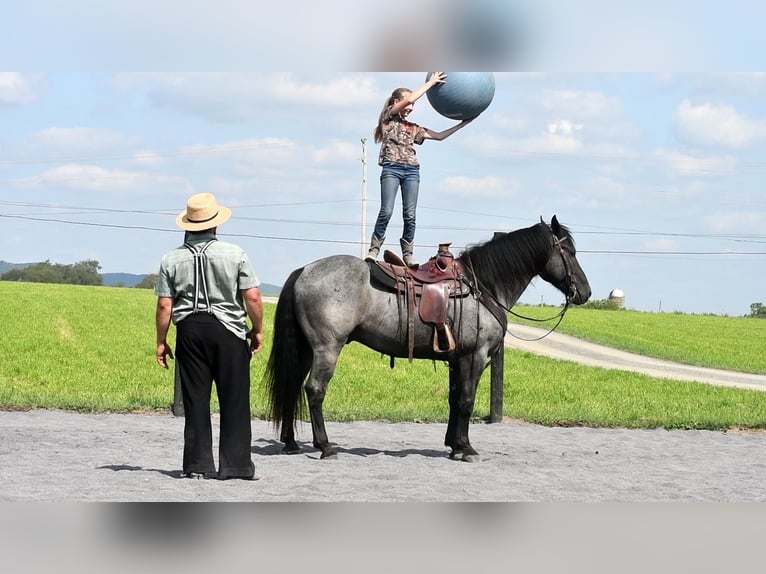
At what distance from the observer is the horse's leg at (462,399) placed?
10.9m

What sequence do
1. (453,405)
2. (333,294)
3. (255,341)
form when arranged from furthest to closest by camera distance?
1. (453,405)
2. (333,294)
3. (255,341)

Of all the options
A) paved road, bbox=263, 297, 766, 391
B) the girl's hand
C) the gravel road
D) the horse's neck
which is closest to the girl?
the girl's hand

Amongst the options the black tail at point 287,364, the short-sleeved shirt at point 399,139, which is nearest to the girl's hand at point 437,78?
the short-sleeved shirt at point 399,139

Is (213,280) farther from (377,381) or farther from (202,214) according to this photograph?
(377,381)

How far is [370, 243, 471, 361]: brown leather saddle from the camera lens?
10.8m

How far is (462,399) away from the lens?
435 inches

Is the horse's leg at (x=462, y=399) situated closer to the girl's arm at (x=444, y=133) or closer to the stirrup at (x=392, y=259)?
the stirrup at (x=392, y=259)

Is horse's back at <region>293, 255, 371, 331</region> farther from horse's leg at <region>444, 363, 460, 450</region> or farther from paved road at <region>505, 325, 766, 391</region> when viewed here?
paved road at <region>505, 325, 766, 391</region>

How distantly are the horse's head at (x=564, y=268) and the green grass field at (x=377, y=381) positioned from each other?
3353 millimetres

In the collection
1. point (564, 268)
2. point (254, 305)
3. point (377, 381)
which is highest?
point (564, 268)

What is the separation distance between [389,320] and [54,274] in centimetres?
8655

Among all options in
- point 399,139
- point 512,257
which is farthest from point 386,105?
point 512,257

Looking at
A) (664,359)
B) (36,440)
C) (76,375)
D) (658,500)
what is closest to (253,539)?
(658,500)
